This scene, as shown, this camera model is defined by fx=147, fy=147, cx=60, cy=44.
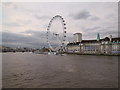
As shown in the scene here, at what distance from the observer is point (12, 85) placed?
10156mm

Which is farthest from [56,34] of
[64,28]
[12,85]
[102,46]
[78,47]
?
[12,85]

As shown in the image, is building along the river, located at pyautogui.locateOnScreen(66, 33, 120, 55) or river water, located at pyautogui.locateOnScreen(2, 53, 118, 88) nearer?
river water, located at pyautogui.locateOnScreen(2, 53, 118, 88)

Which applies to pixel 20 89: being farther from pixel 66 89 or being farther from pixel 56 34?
pixel 56 34

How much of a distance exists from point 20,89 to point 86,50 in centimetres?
9259

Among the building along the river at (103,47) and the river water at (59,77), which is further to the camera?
the building along the river at (103,47)

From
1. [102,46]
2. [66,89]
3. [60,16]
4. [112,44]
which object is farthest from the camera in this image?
[102,46]

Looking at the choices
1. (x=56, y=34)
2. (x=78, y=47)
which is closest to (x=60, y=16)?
(x=56, y=34)

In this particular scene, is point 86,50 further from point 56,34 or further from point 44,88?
point 44,88

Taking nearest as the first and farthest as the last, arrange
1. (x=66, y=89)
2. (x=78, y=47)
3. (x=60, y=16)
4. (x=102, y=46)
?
(x=66, y=89) < (x=60, y=16) < (x=102, y=46) < (x=78, y=47)

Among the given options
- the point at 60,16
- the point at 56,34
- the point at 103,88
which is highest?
the point at 60,16

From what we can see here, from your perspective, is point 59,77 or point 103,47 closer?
point 59,77

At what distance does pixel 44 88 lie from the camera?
9398 mm

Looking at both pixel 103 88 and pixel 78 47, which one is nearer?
pixel 103 88

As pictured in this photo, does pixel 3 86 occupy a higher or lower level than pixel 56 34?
lower
